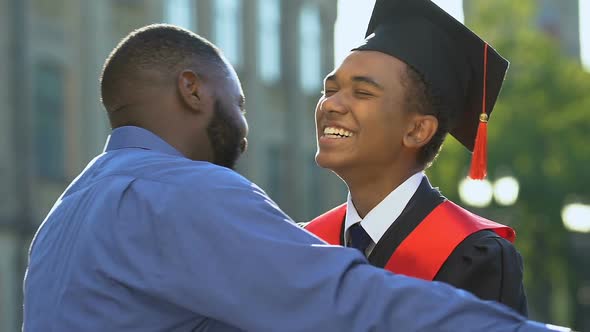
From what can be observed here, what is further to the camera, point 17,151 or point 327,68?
point 327,68

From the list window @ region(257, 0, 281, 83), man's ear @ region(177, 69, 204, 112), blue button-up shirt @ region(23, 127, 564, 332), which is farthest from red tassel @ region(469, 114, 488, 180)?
window @ region(257, 0, 281, 83)

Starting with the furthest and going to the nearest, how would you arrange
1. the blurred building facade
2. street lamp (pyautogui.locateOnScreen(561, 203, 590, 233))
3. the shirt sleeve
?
street lamp (pyautogui.locateOnScreen(561, 203, 590, 233)) → the blurred building facade → the shirt sleeve

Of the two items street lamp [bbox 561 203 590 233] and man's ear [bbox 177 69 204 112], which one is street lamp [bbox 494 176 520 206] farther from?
man's ear [bbox 177 69 204 112]

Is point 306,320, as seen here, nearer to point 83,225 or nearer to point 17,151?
point 83,225

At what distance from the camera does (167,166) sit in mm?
3305

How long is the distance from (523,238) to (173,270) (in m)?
24.4

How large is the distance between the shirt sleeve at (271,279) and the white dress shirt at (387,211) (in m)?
0.71

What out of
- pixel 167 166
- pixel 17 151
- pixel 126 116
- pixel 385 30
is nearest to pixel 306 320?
pixel 167 166

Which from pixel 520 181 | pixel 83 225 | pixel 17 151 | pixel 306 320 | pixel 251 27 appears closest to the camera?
pixel 306 320

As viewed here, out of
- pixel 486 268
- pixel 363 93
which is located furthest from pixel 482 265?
pixel 363 93

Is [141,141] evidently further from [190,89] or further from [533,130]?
[533,130]

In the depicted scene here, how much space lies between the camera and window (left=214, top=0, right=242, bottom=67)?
28.2 metres

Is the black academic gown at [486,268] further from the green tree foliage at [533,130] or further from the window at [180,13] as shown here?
the window at [180,13]

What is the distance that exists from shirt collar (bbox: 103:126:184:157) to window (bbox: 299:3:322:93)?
28098mm
